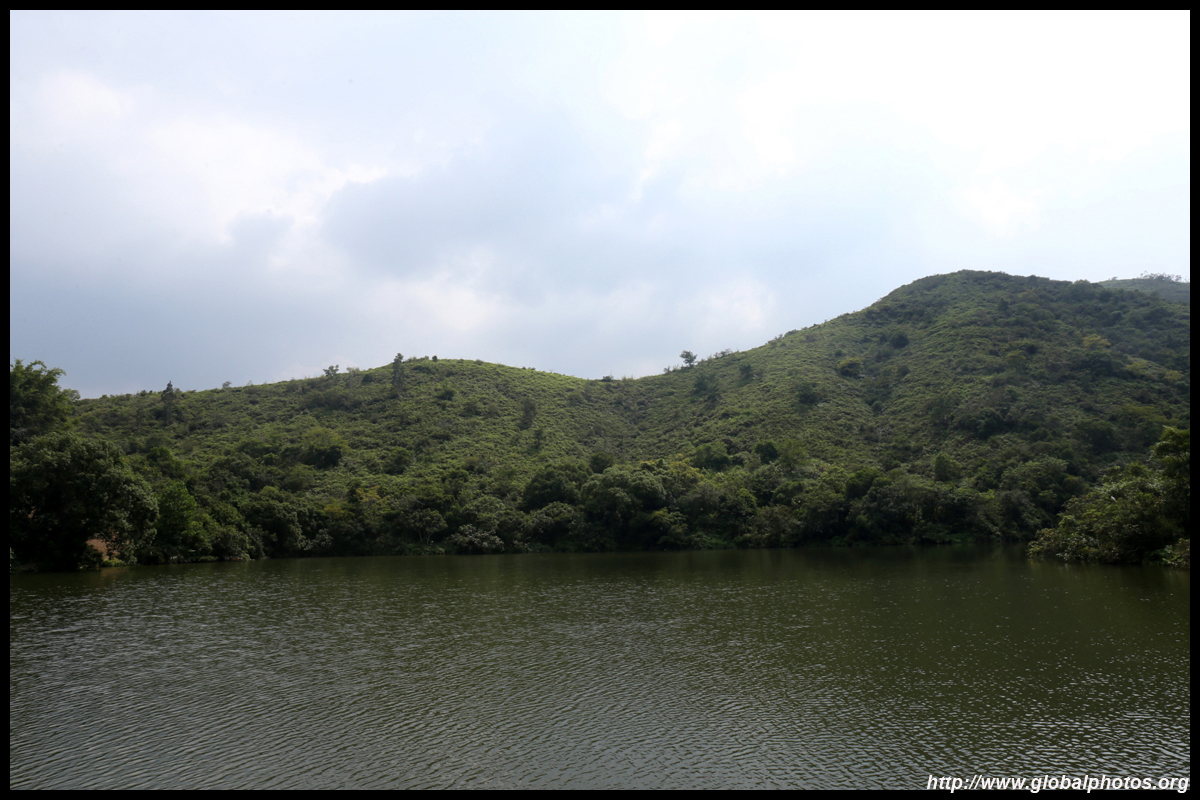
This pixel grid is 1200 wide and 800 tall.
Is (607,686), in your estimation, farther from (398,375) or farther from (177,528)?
(398,375)

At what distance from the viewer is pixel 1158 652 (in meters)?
15.9

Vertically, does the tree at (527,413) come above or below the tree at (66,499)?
above

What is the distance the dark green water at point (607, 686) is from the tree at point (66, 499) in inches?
441

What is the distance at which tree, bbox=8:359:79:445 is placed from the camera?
4988 cm

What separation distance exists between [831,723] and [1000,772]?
2.82 metres

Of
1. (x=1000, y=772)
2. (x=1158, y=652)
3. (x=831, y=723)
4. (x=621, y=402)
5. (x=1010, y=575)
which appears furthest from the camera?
(x=621, y=402)

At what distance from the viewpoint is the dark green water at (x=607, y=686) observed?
1016 cm

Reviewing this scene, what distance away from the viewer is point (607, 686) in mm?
14477

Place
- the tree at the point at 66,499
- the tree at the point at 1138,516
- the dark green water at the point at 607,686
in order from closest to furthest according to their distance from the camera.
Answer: the dark green water at the point at 607,686, the tree at the point at 1138,516, the tree at the point at 66,499

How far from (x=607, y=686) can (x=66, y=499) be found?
128 feet

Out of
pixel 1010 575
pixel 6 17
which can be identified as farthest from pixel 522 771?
pixel 1010 575

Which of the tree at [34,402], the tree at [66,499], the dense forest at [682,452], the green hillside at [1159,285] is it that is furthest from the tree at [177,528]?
the green hillside at [1159,285]

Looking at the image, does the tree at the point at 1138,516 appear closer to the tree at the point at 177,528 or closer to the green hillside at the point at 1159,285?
the tree at the point at 177,528
